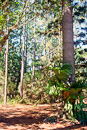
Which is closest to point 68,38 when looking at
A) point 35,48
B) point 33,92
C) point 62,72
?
point 62,72

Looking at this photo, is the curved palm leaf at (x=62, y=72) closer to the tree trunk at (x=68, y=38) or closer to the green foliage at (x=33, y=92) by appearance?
the tree trunk at (x=68, y=38)

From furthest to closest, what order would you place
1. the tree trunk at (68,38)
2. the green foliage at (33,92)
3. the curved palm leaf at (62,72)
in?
the green foliage at (33,92), the tree trunk at (68,38), the curved palm leaf at (62,72)

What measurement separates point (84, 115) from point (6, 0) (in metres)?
5.83

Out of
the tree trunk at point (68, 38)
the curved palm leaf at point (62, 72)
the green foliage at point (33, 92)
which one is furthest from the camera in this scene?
the green foliage at point (33, 92)

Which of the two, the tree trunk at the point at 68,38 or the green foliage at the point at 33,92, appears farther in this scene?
the green foliage at the point at 33,92

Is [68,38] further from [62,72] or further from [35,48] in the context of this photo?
[35,48]

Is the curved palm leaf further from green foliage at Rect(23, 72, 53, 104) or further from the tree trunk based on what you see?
green foliage at Rect(23, 72, 53, 104)

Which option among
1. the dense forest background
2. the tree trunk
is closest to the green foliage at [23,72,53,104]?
the dense forest background

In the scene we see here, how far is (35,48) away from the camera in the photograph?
20062 millimetres

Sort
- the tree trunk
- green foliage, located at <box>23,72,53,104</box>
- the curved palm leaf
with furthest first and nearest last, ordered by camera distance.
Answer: green foliage, located at <box>23,72,53,104</box>
the tree trunk
the curved palm leaf

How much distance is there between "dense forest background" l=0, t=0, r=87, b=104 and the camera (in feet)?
21.2

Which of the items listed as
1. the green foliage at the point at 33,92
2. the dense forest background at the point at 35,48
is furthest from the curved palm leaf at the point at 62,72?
the green foliage at the point at 33,92

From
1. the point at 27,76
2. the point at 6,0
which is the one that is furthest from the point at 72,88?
the point at 27,76

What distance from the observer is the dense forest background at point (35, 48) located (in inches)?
255
